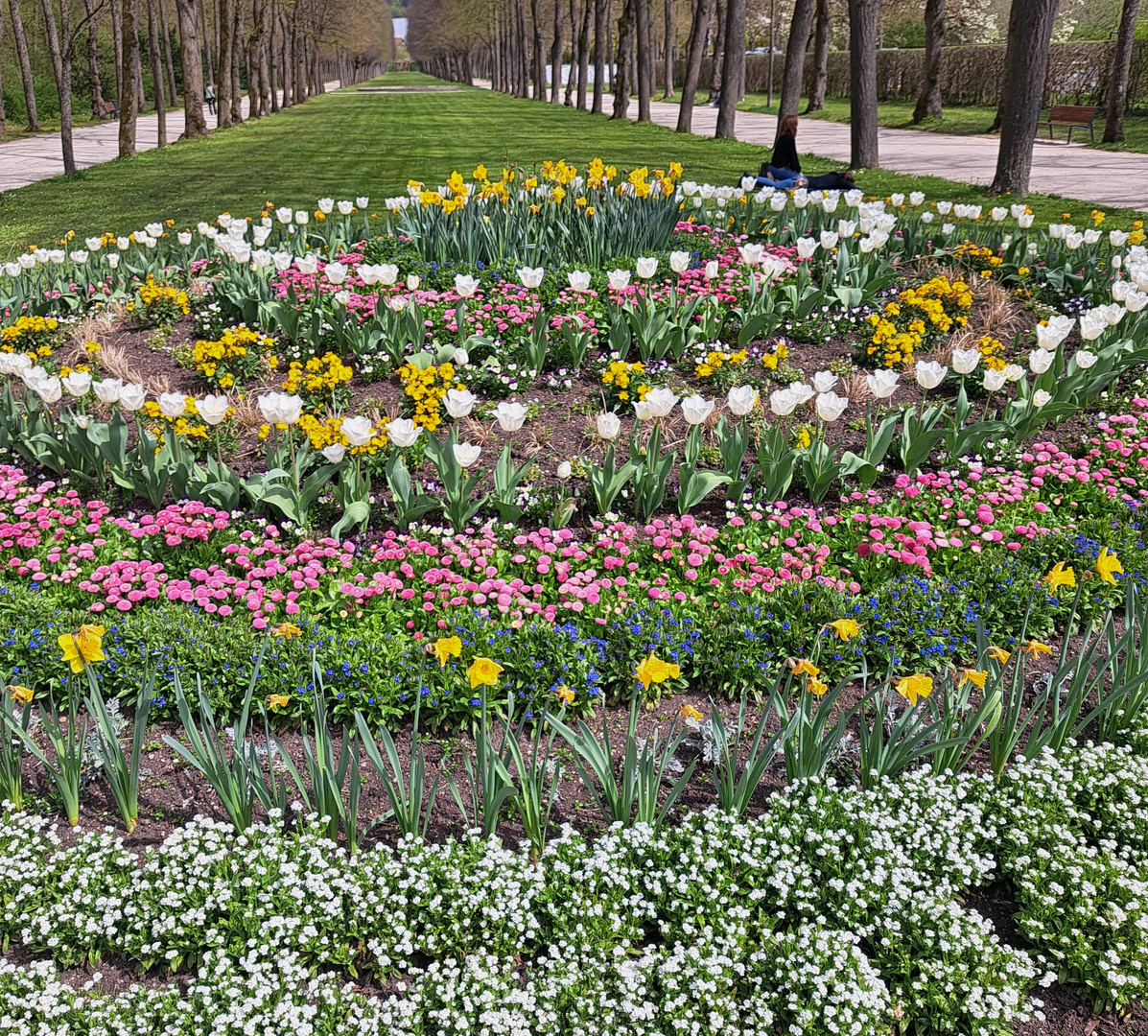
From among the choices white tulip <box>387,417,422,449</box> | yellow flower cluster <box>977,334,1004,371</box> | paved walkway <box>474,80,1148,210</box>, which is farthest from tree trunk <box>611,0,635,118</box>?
white tulip <box>387,417,422,449</box>

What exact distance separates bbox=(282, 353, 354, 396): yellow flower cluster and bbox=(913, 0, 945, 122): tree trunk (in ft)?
78.3

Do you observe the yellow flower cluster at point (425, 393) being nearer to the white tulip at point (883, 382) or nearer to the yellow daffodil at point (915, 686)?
the white tulip at point (883, 382)

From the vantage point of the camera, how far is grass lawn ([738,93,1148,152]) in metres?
20.6

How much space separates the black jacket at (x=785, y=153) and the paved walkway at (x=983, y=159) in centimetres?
359

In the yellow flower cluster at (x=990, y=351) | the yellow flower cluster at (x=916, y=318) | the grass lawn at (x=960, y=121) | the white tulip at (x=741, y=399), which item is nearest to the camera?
the white tulip at (x=741, y=399)

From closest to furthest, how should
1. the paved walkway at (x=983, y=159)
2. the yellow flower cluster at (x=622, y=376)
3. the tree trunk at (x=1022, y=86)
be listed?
the yellow flower cluster at (x=622, y=376), the tree trunk at (x=1022, y=86), the paved walkway at (x=983, y=159)

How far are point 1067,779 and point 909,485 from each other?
7.05ft

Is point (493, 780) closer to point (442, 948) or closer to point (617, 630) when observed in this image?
point (442, 948)

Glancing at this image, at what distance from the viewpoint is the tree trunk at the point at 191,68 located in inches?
853

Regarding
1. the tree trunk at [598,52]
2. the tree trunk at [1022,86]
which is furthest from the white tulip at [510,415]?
the tree trunk at [598,52]

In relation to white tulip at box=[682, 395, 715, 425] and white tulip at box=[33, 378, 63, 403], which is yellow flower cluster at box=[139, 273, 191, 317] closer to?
white tulip at box=[33, 378, 63, 403]

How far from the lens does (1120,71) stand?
17.7 meters

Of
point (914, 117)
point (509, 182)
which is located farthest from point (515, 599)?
point (914, 117)

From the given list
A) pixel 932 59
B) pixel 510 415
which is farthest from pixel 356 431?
pixel 932 59
